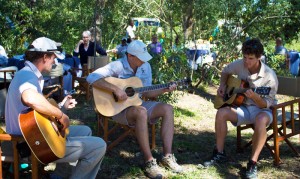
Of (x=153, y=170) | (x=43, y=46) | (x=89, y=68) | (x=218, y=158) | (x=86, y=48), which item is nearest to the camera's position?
(x=43, y=46)

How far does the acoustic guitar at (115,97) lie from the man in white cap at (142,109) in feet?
0.16

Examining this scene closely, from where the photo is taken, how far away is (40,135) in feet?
9.43

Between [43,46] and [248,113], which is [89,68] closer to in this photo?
[248,113]

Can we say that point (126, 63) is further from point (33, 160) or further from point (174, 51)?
point (174, 51)

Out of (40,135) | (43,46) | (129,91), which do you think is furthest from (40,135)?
(129,91)

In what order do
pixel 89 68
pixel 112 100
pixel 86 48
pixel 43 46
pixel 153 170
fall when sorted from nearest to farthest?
1. pixel 43 46
2. pixel 153 170
3. pixel 112 100
4. pixel 89 68
5. pixel 86 48

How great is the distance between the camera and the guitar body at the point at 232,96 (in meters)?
4.40

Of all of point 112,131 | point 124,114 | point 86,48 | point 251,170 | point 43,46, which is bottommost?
point 251,170

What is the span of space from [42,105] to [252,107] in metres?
2.28

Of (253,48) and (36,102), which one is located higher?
(253,48)

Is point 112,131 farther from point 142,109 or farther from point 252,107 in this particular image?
point 252,107

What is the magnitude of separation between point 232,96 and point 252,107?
0.74 ft

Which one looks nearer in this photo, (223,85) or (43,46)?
(43,46)

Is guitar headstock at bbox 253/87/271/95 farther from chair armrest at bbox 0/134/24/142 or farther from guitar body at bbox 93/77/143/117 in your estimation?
chair armrest at bbox 0/134/24/142
